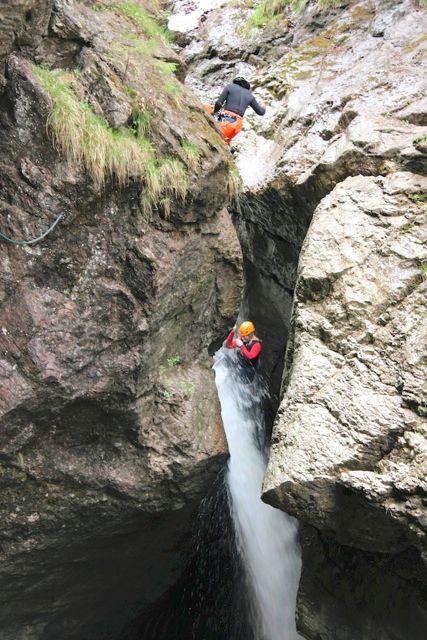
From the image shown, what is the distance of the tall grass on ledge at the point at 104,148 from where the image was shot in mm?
5156

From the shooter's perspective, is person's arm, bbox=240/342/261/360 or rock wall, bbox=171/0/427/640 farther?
person's arm, bbox=240/342/261/360

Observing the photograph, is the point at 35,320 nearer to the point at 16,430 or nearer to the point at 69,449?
the point at 16,430

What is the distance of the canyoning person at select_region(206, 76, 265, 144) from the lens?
29.3 ft

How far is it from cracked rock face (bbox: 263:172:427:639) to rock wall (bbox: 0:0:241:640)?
157 cm

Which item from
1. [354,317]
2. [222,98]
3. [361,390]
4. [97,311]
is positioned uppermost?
[222,98]

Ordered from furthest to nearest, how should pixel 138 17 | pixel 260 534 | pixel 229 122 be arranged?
pixel 229 122 → pixel 260 534 → pixel 138 17

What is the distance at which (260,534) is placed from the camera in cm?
902

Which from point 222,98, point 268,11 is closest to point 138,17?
point 222,98

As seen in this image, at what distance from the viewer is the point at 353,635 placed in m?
5.77

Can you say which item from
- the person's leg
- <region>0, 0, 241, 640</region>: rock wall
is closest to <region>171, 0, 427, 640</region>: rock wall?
the person's leg

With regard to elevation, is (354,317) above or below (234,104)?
Result: below

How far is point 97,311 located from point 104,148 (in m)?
1.82

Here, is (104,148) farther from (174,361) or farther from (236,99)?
(236,99)

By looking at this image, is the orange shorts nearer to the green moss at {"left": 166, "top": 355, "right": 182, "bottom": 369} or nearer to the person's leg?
the person's leg
